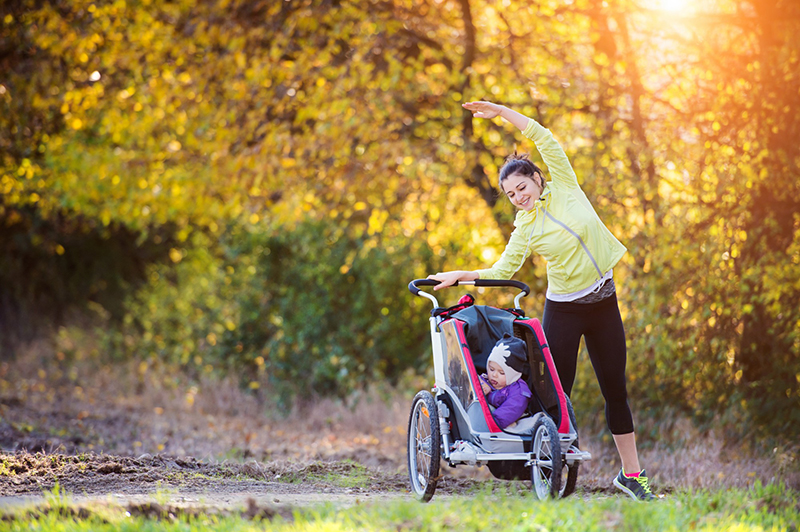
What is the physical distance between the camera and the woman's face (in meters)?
4.60

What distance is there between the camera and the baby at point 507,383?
15.0 feet

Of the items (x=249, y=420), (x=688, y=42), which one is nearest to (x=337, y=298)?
(x=249, y=420)

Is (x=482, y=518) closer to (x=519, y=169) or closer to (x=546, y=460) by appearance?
(x=546, y=460)

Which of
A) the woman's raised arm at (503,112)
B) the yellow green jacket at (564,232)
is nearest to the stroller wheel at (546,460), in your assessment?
the yellow green jacket at (564,232)

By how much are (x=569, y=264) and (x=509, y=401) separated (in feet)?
2.78

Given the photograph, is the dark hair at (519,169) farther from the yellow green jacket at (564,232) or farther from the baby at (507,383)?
the baby at (507,383)

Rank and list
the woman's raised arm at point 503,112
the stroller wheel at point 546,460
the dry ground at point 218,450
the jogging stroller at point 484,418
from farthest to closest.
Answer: the dry ground at point 218,450 < the woman's raised arm at point 503,112 < the jogging stroller at point 484,418 < the stroller wheel at point 546,460

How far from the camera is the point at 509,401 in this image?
4.58m

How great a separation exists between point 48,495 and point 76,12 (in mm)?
8165

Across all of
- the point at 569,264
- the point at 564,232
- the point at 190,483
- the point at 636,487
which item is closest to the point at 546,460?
the point at 636,487

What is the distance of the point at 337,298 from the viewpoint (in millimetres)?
11609

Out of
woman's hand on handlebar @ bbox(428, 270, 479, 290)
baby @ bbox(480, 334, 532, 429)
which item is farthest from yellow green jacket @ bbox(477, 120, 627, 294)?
baby @ bbox(480, 334, 532, 429)

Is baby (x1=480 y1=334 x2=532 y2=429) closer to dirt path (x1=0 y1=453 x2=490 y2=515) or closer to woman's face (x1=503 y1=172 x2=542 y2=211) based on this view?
woman's face (x1=503 y1=172 x2=542 y2=211)

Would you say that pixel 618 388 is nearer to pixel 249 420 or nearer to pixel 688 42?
pixel 688 42
